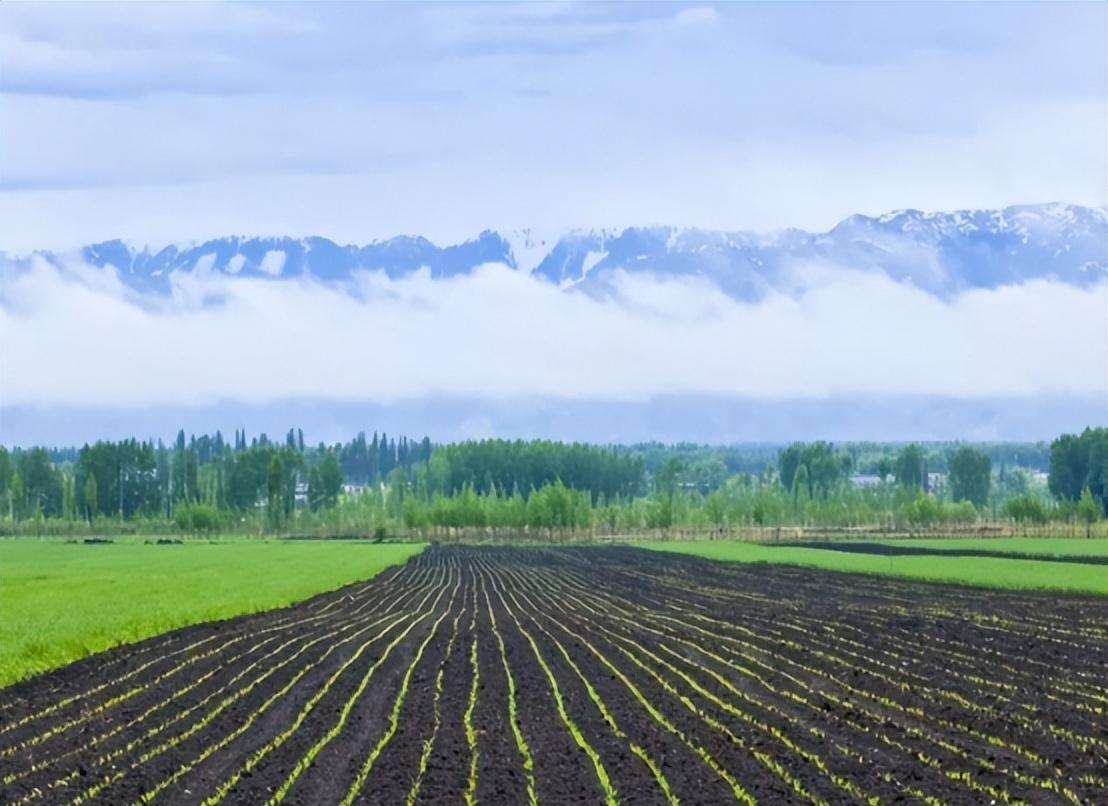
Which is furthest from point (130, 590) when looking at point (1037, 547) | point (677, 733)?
point (1037, 547)

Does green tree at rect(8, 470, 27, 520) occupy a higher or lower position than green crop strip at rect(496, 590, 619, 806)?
higher

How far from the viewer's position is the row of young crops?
17.3 meters

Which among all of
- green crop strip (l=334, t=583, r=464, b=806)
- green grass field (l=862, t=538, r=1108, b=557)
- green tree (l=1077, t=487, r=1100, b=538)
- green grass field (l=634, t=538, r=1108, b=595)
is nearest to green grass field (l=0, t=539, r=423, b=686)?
green crop strip (l=334, t=583, r=464, b=806)

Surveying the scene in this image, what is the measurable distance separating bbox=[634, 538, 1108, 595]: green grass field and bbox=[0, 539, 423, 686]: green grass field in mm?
24316

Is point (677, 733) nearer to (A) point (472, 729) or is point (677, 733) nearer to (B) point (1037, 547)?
(A) point (472, 729)

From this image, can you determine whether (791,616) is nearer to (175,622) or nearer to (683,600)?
(683,600)

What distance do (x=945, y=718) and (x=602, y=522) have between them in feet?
457

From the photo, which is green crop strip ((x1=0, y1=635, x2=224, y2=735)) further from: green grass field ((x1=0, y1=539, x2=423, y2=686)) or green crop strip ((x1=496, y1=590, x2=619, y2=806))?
green crop strip ((x1=496, y1=590, x2=619, y2=806))

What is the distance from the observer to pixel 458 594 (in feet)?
193

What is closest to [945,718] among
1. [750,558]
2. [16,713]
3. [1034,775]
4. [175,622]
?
[1034,775]

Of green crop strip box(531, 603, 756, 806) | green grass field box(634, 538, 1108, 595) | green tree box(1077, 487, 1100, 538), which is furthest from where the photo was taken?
green tree box(1077, 487, 1100, 538)

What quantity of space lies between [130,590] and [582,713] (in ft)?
115

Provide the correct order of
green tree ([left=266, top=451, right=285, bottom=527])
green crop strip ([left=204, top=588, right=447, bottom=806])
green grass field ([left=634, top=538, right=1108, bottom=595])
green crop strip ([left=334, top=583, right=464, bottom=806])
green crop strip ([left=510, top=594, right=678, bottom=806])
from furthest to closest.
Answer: green tree ([left=266, top=451, right=285, bottom=527]) < green grass field ([left=634, top=538, right=1108, bottom=595]) < green crop strip ([left=204, top=588, right=447, bottom=806]) < green crop strip ([left=510, top=594, right=678, bottom=806]) < green crop strip ([left=334, top=583, right=464, bottom=806])

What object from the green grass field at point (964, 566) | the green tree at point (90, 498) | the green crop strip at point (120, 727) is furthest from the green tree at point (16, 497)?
the green crop strip at point (120, 727)
